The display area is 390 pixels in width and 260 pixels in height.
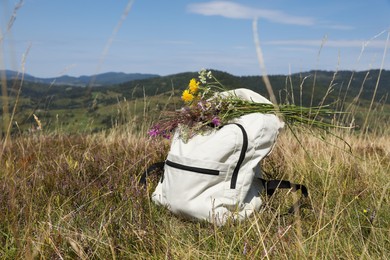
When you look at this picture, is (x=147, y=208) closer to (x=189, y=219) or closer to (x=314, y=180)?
(x=189, y=219)

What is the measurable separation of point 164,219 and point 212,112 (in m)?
0.84

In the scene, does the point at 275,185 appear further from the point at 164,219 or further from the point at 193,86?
the point at 193,86

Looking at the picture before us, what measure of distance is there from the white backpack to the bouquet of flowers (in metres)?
0.11

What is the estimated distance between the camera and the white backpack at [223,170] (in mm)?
2579

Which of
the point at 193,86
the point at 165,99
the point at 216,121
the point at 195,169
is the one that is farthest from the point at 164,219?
the point at 165,99

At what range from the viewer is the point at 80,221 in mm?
2391

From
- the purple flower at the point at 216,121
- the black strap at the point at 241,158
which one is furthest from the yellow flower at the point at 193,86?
the black strap at the point at 241,158

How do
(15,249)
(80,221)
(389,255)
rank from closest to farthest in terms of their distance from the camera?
(389,255) → (15,249) → (80,221)

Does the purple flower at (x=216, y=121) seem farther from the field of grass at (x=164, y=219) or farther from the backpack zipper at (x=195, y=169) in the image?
the field of grass at (x=164, y=219)

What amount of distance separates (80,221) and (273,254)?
1.21 meters

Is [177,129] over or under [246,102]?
under

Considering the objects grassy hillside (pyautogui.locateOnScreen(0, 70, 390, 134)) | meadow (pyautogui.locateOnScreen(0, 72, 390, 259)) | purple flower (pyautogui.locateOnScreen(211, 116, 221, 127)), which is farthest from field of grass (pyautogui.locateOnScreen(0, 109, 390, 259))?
purple flower (pyautogui.locateOnScreen(211, 116, 221, 127))

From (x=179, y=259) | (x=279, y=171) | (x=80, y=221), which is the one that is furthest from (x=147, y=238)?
(x=279, y=171)

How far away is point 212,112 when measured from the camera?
9.32 ft
